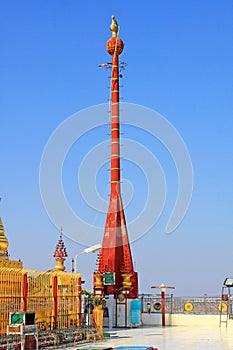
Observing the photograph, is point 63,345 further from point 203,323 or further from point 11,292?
point 203,323

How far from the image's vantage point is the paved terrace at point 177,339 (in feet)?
60.8

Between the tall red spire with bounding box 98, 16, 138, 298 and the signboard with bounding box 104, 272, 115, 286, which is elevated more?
the tall red spire with bounding box 98, 16, 138, 298

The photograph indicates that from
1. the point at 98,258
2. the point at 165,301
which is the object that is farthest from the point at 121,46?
the point at 165,301

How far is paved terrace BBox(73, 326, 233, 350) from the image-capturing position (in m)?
18.5

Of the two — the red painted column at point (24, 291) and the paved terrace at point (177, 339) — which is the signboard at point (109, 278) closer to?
the paved terrace at point (177, 339)

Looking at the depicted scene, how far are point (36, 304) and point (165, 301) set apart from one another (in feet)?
42.8

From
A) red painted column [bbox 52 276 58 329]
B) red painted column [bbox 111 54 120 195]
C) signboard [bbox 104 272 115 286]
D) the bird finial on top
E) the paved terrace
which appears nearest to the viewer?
the paved terrace

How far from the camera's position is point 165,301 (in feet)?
100

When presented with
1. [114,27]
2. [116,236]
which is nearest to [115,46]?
[114,27]

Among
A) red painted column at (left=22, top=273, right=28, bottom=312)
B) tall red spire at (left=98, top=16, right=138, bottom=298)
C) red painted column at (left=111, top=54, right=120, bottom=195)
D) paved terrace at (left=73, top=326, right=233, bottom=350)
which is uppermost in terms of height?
red painted column at (left=111, top=54, right=120, bottom=195)

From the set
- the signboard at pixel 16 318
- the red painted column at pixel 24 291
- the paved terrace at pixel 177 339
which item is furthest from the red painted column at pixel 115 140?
the signboard at pixel 16 318

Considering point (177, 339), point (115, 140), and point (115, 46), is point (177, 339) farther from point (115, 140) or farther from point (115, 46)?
point (115, 46)

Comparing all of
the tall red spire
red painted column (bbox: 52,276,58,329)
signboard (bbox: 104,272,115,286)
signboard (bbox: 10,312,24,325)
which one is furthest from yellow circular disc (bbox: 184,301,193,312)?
signboard (bbox: 10,312,24,325)

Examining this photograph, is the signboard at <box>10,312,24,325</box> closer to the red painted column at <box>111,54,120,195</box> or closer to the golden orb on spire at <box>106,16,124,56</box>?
the red painted column at <box>111,54,120,195</box>
